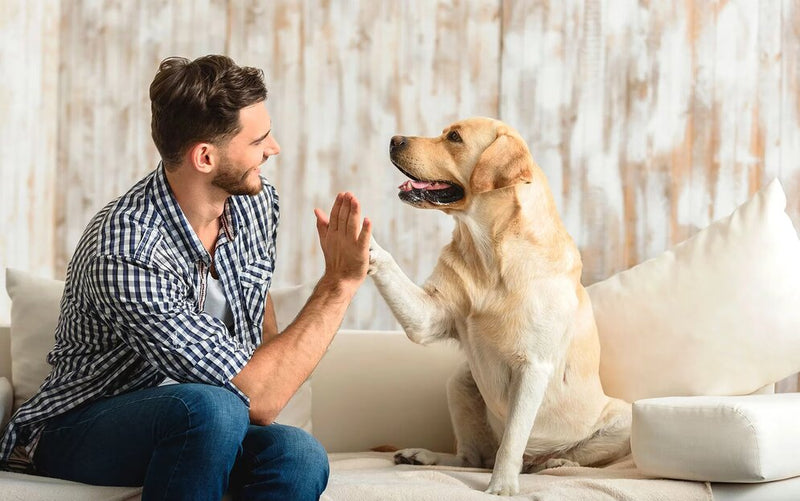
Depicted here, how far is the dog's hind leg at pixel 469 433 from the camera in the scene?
2129mm

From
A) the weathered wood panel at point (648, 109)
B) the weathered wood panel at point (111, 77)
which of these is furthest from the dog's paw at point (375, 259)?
the weathered wood panel at point (111, 77)

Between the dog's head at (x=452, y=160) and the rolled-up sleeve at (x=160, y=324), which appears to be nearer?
the rolled-up sleeve at (x=160, y=324)

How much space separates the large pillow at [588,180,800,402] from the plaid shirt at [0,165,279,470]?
971 millimetres

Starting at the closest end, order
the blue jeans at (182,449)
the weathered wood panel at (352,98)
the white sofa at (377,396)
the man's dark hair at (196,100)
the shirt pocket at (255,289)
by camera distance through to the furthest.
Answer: the blue jeans at (182,449) < the man's dark hair at (196,100) < the shirt pocket at (255,289) < the white sofa at (377,396) < the weathered wood panel at (352,98)

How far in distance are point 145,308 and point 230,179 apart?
361 millimetres

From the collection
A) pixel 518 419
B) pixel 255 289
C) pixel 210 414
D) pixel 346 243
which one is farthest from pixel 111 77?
pixel 518 419

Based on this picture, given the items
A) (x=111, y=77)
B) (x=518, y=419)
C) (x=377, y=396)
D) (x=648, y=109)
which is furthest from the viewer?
(x=111, y=77)

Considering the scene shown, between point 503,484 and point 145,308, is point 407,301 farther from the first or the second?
point 145,308

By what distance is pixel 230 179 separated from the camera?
1.76m

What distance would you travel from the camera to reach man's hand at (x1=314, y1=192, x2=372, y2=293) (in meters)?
1.72

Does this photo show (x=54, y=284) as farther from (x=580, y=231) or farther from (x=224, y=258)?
(x=580, y=231)

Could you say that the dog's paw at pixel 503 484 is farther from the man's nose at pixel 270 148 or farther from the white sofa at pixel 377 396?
the man's nose at pixel 270 148

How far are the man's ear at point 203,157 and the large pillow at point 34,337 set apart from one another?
680 mm

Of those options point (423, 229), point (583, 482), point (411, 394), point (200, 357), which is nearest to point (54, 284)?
point (200, 357)
